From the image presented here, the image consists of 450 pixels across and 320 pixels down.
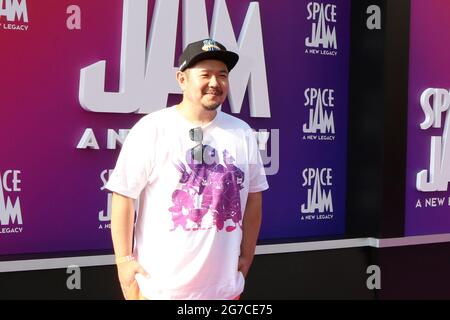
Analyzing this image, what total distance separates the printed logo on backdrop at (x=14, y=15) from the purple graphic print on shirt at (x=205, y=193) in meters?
1.55

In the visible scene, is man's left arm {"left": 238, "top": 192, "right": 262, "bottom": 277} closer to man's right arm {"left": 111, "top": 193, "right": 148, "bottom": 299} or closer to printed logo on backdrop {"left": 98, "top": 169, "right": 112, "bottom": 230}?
man's right arm {"left": 111, "top": 193, "right": 148, "bottom": 299}

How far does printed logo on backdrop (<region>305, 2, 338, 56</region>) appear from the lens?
4758 mm

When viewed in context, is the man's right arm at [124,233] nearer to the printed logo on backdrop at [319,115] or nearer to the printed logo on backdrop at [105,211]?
the printed logo on backdrop at [105,211]

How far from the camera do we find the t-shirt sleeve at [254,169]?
2.73 meters

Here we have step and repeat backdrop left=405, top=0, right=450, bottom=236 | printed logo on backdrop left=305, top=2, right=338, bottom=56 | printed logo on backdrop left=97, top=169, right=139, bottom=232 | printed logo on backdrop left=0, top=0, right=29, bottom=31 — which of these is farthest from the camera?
step and repeat backdrop left=405, top=0, right=450, bottom=236

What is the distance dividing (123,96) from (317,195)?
60.1 inches

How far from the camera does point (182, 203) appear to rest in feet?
8.45

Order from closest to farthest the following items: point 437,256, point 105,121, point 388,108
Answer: point 105,121 < point 388,108 < point 437,256

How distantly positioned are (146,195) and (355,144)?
256 cm

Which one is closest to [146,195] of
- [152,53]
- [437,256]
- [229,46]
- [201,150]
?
[201,150]

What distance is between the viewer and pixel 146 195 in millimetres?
2650

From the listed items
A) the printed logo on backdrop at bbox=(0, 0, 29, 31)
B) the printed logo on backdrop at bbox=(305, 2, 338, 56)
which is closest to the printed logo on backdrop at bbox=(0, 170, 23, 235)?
the printed logo on backdrop at bbox=(0, 0, 29, 31)

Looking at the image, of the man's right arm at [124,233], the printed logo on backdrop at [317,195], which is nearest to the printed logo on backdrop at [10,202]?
the man's right arm at [124,233]

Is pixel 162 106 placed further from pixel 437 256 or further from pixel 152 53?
pixel 437 256
